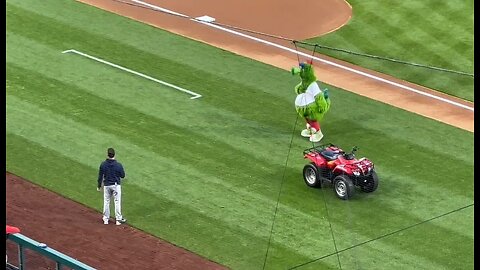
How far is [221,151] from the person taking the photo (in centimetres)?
2280

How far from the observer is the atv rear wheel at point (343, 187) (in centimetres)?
2069

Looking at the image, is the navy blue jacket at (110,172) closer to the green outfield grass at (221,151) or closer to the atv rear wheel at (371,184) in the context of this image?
the green outfield grass at (221,151)

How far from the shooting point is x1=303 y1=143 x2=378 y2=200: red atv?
20.8 metres

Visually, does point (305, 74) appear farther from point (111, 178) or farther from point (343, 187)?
point (111, 178)

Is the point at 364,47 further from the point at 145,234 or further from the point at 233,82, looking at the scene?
the point at 145,234

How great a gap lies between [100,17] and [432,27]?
7.82 meters

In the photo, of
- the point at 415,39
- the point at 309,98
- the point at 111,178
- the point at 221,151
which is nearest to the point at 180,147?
the point at 221,151

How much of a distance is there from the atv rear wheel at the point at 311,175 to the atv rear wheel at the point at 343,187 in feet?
1.11

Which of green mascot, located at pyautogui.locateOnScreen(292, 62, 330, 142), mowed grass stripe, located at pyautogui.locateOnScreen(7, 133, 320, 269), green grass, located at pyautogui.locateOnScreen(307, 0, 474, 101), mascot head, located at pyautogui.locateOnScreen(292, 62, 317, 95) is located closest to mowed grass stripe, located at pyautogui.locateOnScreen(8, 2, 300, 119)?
green mascot, located at pyautogui.locateOnScreen(292, 62, 330, 142)

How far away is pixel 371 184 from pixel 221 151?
121 inches

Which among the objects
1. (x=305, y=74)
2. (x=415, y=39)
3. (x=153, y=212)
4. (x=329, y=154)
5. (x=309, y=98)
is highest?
(x=305, y=74)

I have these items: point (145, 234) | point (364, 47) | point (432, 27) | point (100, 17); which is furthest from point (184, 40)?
point (145, 234)

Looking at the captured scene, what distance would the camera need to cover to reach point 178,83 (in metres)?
26.2

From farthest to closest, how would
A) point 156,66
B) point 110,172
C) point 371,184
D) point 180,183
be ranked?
point 156,66 < point 180,183 < point 371,184 < point 110,172
